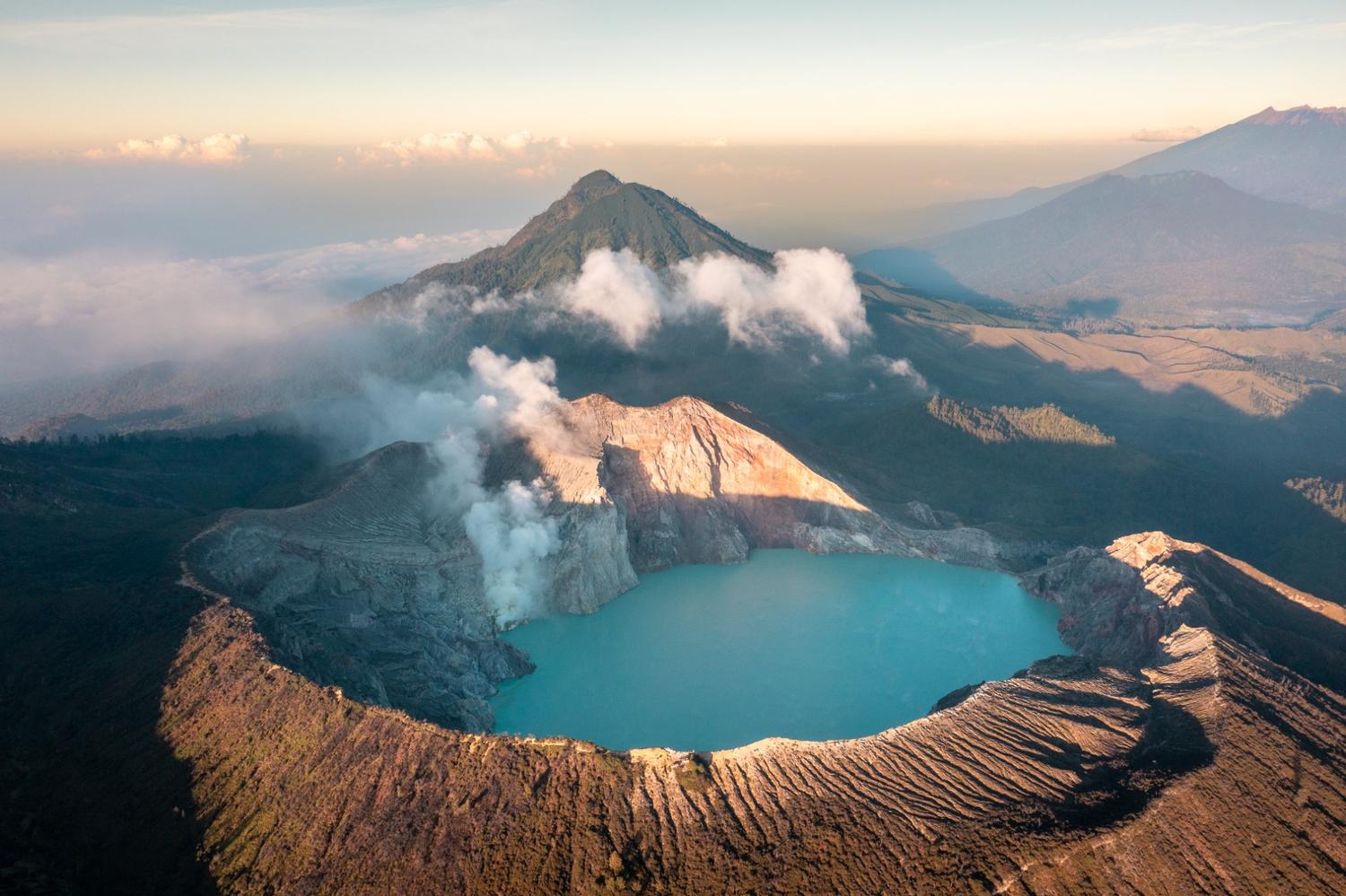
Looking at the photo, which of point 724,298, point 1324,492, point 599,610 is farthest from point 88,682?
point 724,298

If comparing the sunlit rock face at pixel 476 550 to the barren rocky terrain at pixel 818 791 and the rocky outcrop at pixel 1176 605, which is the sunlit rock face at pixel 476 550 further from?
the rocky outcrop at pixel 1176 605

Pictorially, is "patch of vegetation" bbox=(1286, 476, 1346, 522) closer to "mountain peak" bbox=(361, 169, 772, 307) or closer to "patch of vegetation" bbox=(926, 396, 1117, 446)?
"patch of vegetation" bbox=(926, 396, 1117, 446)

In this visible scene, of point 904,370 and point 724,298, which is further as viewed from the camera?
point 724,298

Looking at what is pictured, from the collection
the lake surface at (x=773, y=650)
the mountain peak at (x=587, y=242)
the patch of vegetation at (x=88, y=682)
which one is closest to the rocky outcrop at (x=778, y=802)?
the patch of vegetation at (x=88, y=682)

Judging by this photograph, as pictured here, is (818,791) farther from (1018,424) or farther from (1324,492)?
(1324,492)

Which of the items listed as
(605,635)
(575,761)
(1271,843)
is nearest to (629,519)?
(605,635)

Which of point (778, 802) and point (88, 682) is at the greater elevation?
point (88, 682)
